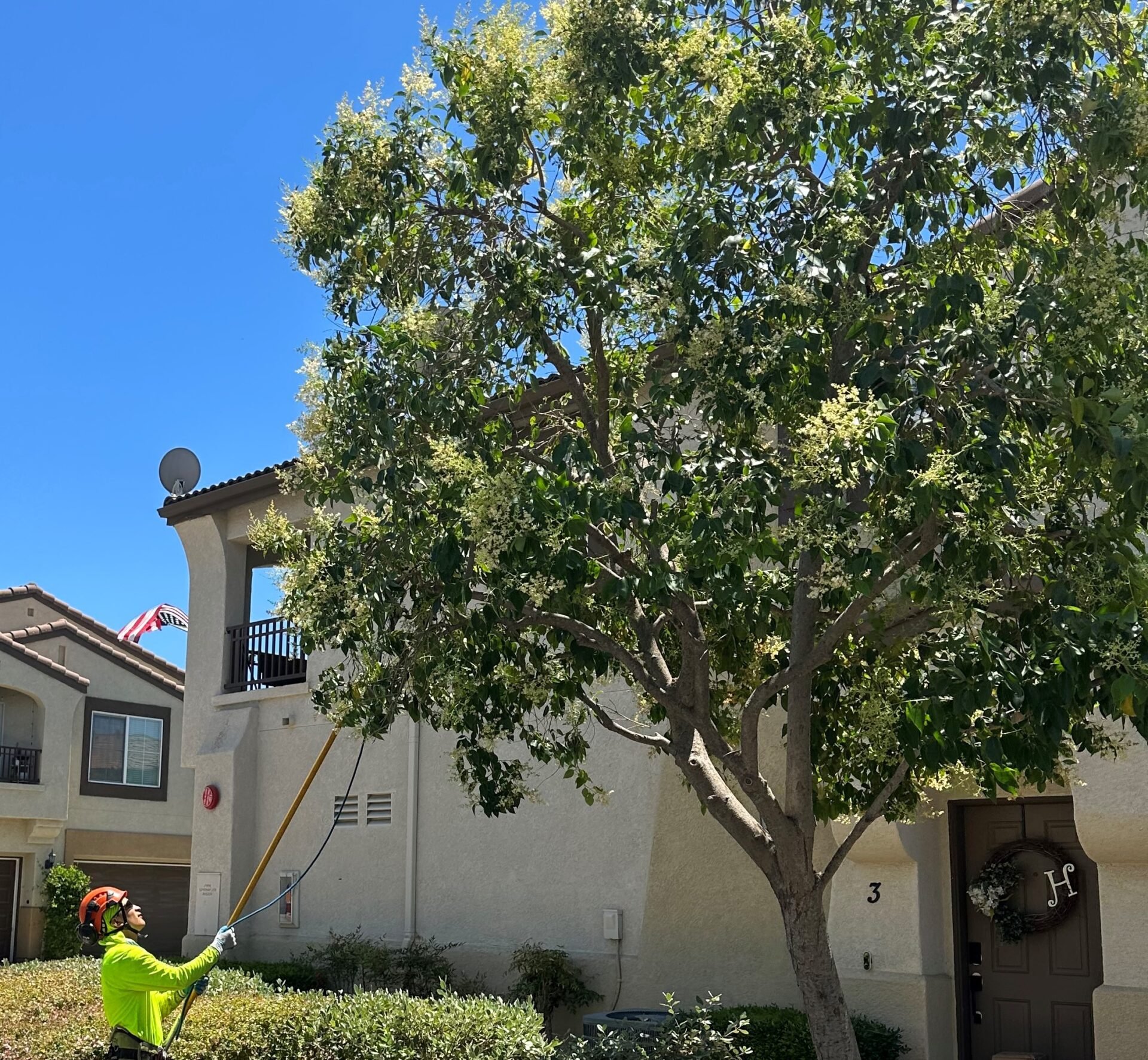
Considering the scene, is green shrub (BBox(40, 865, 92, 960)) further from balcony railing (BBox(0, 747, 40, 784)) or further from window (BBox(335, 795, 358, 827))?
window (BBox(335, 795, 358, 827))

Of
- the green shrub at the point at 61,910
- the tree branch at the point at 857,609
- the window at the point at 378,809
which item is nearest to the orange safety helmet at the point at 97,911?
the tree branch at the point at 857,609

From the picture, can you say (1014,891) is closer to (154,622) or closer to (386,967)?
(386,967)

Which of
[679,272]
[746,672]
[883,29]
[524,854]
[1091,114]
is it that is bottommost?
[524,854]

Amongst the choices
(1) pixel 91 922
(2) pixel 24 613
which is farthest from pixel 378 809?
(2) pixel 24 613

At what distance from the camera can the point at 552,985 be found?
14039 millimetres

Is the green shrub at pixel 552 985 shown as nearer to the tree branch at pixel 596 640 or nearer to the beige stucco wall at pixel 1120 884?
the beige stucco wall at pixel 1120 884

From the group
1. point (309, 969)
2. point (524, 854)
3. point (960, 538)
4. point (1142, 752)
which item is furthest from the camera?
point (309, 969)

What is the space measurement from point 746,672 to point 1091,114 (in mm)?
3987

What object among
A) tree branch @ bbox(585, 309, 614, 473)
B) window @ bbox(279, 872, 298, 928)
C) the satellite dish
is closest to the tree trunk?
tree branch @ bbox(585, 309, 614, 473)

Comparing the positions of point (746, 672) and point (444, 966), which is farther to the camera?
point (444, 966)

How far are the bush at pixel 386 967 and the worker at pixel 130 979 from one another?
6.81m

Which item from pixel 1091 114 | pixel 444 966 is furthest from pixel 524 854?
pixel 1091 114

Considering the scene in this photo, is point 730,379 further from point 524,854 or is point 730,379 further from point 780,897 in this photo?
point 524,854

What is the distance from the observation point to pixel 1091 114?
7.42 meters
